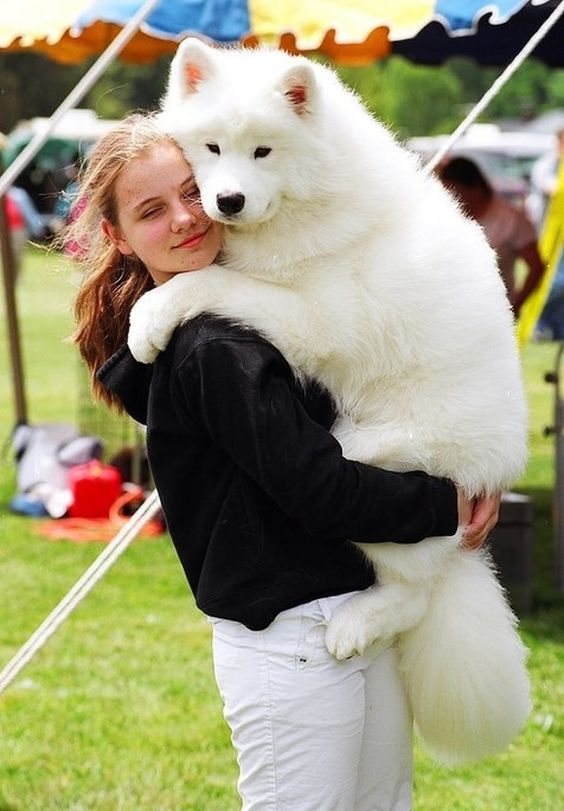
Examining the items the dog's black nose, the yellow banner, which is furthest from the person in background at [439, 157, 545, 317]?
the dog's black nose

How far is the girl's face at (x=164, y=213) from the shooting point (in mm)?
2203

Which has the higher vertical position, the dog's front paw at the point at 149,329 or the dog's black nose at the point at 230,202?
the dog's black nose at the point at 230,202

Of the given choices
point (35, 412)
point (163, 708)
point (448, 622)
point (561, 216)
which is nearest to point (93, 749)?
point (163, 708)

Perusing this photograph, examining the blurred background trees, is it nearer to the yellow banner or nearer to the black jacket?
the yellow banner

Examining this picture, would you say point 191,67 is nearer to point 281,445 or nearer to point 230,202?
point 230,202

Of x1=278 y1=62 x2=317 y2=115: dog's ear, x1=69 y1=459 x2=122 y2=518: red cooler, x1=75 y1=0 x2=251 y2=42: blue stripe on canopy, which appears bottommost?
x1=69 y1=459 x2=122 y2=518: red cooler

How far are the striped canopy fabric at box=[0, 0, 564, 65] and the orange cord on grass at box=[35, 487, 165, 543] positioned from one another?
2359mm

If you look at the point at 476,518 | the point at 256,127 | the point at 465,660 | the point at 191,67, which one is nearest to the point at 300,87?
the point at 256,127

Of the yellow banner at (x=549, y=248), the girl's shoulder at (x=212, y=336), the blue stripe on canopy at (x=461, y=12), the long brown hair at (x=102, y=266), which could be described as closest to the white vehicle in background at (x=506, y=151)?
the yellow banner at (x=549, y=248)

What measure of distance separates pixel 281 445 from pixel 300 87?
660 millimetres

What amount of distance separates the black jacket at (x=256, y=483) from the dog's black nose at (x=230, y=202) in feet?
Result: 0.61

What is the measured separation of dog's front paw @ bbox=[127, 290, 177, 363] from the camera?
7.04 ft

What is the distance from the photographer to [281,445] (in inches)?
79.6

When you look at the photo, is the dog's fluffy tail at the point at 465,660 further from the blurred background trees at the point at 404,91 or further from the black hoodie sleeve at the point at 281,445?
the blurred background trees at the point at 404,91
